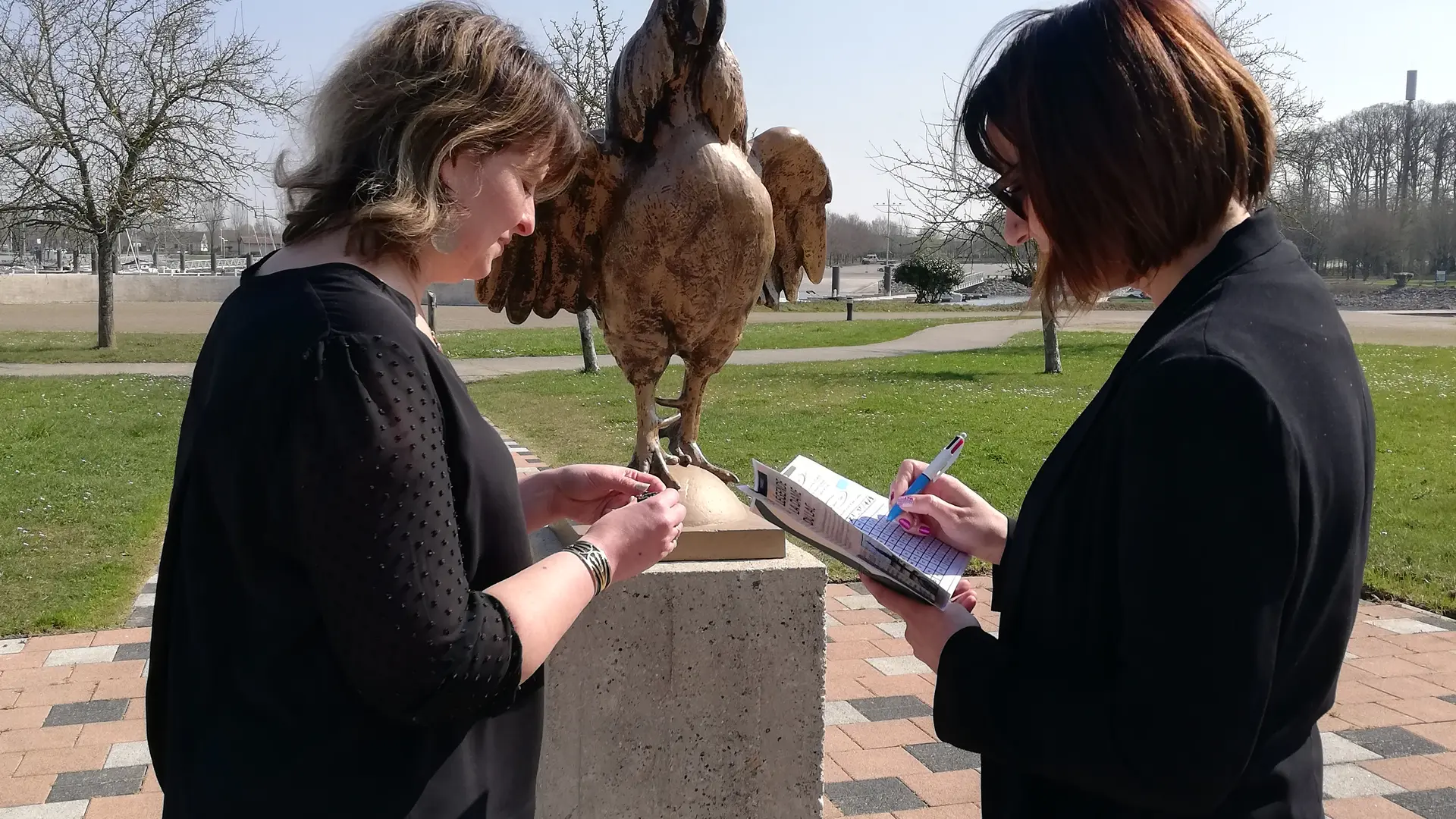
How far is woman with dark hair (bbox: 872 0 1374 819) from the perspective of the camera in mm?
1056

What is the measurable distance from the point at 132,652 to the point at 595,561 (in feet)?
13.1

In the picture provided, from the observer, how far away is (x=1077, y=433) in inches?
48.8

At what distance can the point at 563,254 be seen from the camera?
2820mm

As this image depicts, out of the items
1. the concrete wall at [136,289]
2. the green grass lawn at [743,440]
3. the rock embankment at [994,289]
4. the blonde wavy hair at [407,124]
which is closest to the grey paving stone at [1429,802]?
the green grass lawn at [743,440]

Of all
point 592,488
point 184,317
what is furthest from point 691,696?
point 184,317

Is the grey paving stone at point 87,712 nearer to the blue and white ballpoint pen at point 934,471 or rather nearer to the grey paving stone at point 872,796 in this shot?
the grey paving stone at point 872,796

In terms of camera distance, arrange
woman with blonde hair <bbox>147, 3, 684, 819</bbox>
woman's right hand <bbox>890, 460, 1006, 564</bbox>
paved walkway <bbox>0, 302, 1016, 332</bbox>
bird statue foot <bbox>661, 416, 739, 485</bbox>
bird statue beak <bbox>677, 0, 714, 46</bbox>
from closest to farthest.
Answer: woman with blonde hair <bbox>147, 3, 684, 819</bbox> < woman's right hand <bbox>890, 460, 1006, 564</bbox> < bird statue beak <bbox>677, 0, 714, 46</bbox> < bird statue foot <bbox>661, 416, 739, 485</bbox> < paved walkway <bbox>0, 302, 1016, 332</bbox>

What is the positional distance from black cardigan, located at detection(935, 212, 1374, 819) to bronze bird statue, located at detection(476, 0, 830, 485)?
4.84ft

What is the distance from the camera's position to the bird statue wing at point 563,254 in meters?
2.65

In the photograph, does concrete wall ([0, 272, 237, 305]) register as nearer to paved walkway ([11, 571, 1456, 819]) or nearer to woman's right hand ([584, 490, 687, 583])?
paved walkway ([11, 571, 1456, 819])

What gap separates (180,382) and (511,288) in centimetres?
1275

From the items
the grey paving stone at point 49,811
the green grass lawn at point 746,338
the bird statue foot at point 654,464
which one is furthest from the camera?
the green grass lawn at point 746,338

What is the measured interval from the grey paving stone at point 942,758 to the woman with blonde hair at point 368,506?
2.41m

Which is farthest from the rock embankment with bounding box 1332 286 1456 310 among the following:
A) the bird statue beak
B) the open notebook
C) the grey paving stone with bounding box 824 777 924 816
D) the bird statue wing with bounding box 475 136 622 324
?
the open notebook
